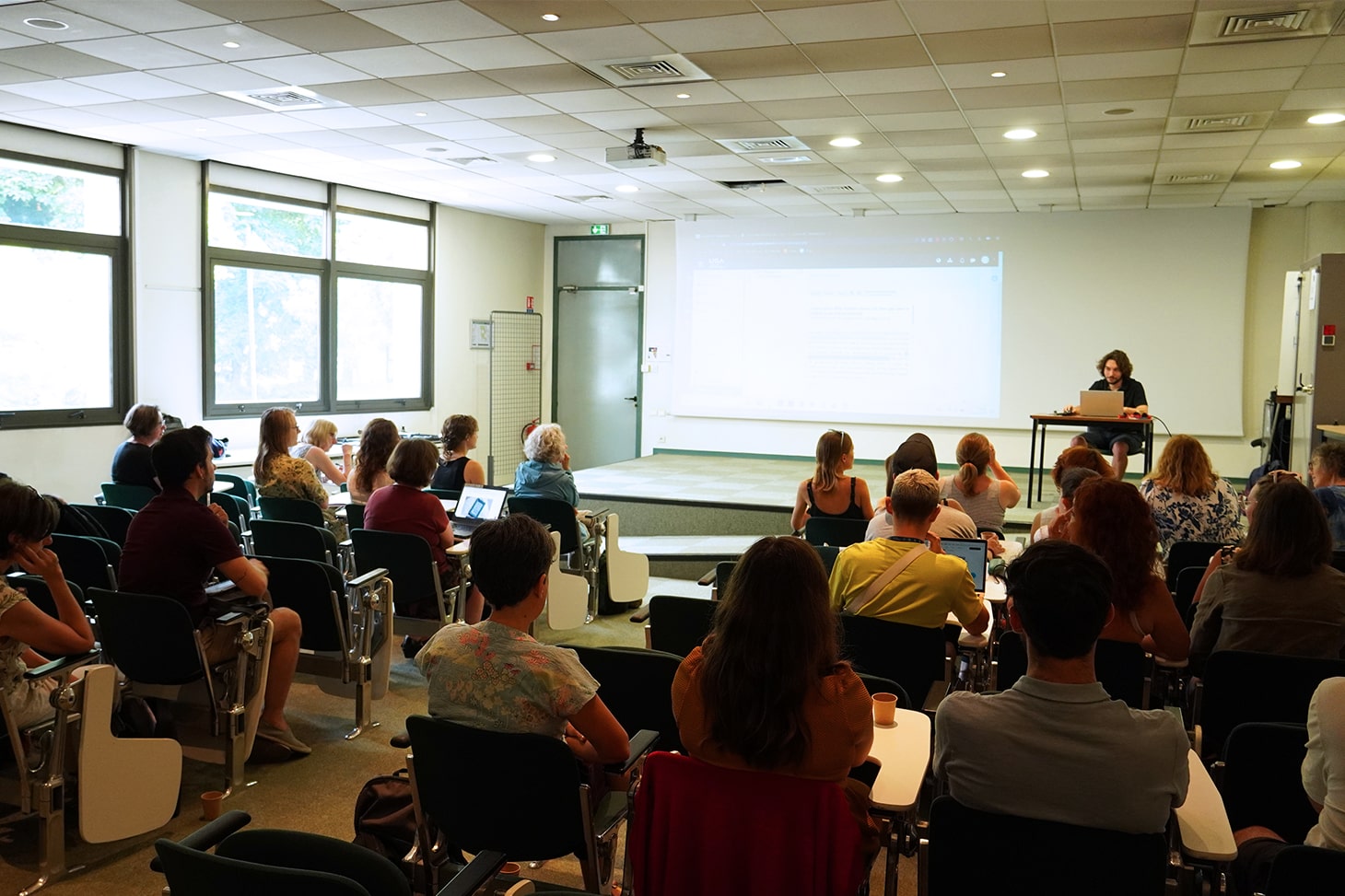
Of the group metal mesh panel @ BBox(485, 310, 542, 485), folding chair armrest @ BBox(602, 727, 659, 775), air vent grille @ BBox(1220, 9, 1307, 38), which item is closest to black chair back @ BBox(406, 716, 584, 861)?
folding chair armrest @ BBox(602, 727, 659, 775)

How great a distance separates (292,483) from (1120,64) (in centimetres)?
486

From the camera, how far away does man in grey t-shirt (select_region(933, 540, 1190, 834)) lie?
1.85 metres

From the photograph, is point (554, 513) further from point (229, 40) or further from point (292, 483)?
point (229, 40)

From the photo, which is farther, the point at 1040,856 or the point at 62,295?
the point at 62,295

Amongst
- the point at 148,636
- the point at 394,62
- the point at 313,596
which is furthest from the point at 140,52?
the point at 148,636

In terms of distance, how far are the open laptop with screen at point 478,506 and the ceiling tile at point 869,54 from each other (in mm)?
2815

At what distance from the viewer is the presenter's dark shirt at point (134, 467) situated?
5965mm

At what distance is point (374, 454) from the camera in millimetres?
5586

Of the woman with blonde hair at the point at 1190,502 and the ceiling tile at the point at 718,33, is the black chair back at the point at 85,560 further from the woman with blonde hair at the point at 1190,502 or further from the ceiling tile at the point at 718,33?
the woman with blonde hair at the point at 1190,502

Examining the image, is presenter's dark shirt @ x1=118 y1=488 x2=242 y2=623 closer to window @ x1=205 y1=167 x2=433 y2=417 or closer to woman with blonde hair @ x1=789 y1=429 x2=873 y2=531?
woman with blonde hair @ x1=789 y1=429 x2=873 y2=531

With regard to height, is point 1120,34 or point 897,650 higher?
point 1120,34

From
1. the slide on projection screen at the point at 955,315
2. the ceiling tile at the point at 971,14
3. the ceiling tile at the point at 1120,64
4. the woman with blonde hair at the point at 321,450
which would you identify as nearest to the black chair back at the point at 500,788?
the ceiling tile at the point at 971,14

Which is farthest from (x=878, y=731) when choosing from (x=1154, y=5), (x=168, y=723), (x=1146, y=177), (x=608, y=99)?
(x=1146, y=177)

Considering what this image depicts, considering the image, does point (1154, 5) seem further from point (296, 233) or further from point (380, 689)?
point (296, 233)
